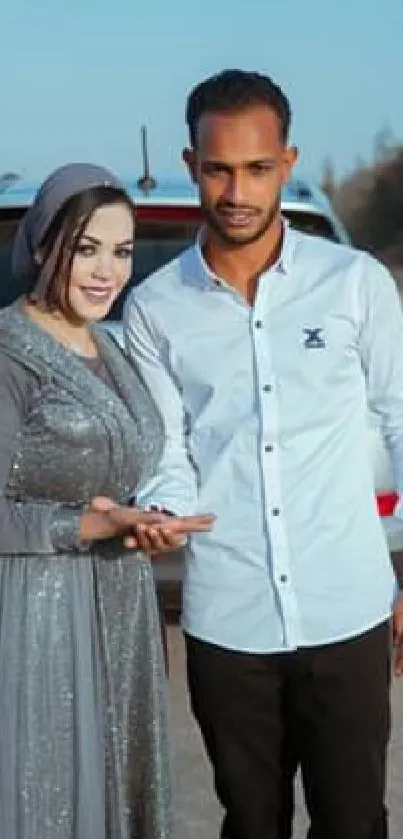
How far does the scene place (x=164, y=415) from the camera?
332cm

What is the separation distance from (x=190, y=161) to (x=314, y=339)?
16.3 inches

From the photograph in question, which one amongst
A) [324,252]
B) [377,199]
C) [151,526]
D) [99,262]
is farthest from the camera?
[377,199]

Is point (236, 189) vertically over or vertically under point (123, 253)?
over

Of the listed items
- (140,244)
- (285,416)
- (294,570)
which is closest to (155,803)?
(294,570)

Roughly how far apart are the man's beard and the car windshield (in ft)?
9.10

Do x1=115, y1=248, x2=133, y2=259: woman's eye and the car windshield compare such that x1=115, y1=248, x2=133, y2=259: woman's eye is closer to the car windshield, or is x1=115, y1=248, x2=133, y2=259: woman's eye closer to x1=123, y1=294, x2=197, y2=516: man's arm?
x1=123, y1=294, x2=197, y2=516: man's arm

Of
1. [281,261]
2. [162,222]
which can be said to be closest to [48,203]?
[281,261]

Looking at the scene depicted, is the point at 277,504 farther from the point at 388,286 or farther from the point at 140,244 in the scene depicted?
the point at 140,244

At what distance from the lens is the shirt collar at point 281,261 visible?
3271mm

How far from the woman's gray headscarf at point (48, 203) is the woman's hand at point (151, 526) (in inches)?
16.7

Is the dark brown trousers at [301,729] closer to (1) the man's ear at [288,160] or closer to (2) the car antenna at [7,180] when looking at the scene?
(1) the man's ear at [288,160]

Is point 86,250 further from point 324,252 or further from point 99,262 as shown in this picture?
point 324,252

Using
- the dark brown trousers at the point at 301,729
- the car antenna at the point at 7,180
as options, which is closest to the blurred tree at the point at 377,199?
the car antenna at the point at 7,180

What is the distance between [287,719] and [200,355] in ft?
2.54
